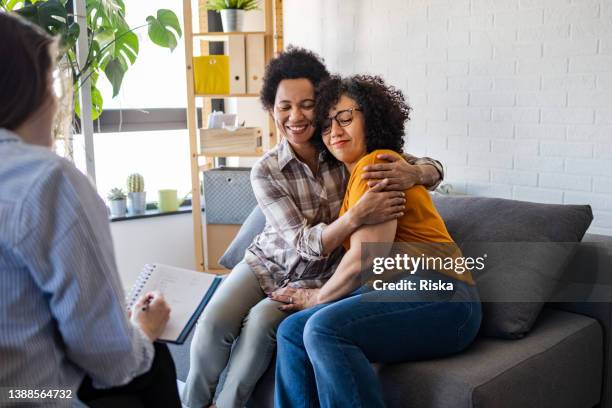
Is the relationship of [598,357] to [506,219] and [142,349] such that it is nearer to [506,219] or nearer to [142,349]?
[506,219]

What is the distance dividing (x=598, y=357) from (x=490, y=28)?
161 cm

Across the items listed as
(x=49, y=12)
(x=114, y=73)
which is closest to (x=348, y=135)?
(x=49, y=12)

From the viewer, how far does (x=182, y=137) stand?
14.3 feet

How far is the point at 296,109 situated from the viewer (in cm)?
218

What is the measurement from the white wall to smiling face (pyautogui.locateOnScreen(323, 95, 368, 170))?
90.4 inches

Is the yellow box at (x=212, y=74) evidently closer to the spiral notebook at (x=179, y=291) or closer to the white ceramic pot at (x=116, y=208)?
the white ceramic pot at (x=116, y=208)

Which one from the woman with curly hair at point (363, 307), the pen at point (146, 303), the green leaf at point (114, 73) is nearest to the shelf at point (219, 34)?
the green leaf at point (114, 73)

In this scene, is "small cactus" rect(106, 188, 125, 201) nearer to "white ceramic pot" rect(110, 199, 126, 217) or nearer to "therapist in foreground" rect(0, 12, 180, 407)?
"white ceramic pot" rect(110, 199, 126, 217)

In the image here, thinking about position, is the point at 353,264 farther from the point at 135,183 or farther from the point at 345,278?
the point at 135,183

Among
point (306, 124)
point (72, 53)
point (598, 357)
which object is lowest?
point (598, 357)

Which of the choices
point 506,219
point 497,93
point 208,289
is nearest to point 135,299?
point 208,289

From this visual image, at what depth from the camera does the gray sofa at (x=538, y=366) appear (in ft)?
5.39

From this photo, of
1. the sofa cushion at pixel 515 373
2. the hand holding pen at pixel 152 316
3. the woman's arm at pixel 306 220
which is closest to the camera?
the hand holding pen at pixel 152 316

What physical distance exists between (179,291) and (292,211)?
0.69 metres
